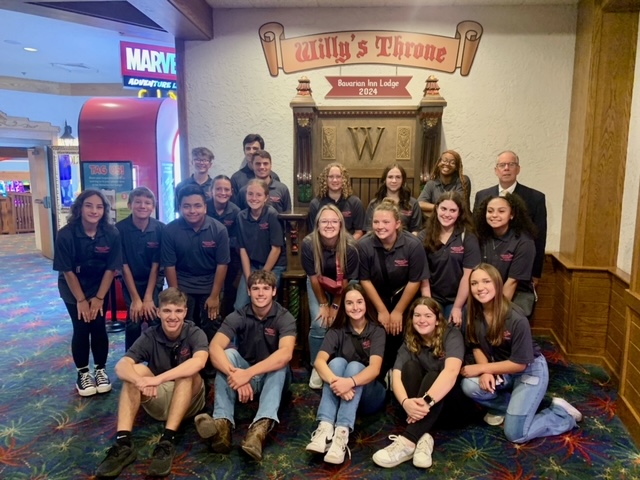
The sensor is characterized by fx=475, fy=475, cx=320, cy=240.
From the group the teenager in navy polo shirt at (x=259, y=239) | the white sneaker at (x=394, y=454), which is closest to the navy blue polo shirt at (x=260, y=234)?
the teenager in navy polo shirt at (x=259, y=239)

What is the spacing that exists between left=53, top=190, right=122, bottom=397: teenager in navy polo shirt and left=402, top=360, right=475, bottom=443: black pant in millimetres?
1902

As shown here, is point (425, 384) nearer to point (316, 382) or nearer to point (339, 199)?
point (316, 382)

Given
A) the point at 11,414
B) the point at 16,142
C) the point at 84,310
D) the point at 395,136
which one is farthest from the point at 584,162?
the point at 16,142

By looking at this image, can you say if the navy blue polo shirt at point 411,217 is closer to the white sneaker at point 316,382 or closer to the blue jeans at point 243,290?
the blue jeans at point 243,290

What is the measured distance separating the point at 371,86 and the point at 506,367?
8.52 feet

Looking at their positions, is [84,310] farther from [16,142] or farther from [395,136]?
[16,142]

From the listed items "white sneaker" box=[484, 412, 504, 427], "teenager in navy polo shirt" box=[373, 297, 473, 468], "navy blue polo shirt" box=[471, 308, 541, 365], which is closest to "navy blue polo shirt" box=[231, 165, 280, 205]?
"teenager in navy polo shirt" box=[373, 297, 473, 468]

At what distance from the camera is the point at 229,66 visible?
13.5ft

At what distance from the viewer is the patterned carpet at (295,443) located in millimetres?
2213

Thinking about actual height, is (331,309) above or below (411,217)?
below

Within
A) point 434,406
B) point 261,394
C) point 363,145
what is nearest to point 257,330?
point 261,394

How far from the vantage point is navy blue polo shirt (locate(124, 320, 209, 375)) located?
8.38ft

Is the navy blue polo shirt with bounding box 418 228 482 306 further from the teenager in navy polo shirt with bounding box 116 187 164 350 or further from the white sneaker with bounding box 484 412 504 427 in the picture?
the teenager in navy polo shirt with bounding box 116 187 164 350

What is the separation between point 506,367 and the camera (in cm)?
243
